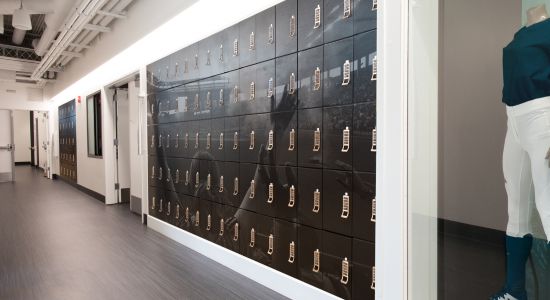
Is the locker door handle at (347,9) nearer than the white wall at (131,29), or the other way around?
the locker door handle at (347,9)

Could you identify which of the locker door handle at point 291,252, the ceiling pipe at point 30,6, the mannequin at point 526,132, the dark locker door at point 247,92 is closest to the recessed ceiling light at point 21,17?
the ceiling pipe at point 30,6

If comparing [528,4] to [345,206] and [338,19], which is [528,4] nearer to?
[338,19]

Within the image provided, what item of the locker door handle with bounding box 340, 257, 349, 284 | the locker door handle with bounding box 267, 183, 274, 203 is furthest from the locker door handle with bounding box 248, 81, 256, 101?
the locker door handle with bounding box 340, 257, 349, 284

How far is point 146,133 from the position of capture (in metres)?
4.73

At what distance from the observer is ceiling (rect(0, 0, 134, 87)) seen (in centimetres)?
479

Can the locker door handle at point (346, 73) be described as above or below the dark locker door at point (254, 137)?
above

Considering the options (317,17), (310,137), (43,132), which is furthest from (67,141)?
(317,17)

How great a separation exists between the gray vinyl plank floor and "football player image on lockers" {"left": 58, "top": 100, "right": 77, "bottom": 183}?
11.3 feet

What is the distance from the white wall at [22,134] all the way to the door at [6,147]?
241 inches

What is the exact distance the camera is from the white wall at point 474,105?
1.43 m

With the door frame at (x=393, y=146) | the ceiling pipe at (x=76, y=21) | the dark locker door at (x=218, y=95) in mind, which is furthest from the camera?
the ceiling pipe at (x=76, y=21)

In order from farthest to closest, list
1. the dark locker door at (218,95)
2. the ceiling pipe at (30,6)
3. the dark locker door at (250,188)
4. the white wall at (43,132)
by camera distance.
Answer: the white wall at (43,132), the ceiling pipe at (30,6), the dark locker door at (218,95), the dark locker door at (250,188)

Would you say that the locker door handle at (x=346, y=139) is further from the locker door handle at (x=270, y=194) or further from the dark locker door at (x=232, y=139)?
the dark locker door at (x=232, y=139)

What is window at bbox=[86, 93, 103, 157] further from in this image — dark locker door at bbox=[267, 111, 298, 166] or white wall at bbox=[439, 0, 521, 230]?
white wall at bbox=[439, 0, 521, 230]
